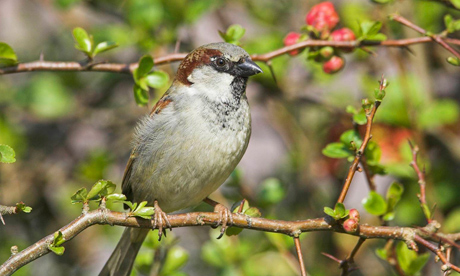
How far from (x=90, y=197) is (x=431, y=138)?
2147 mm

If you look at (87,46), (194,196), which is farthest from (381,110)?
(87,46)

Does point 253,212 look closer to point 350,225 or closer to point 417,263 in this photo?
point 350,225

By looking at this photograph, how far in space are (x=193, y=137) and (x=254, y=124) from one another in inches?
76.6

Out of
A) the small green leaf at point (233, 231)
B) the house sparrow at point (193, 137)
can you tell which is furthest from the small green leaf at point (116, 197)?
the small green leaf at point (233, 231)

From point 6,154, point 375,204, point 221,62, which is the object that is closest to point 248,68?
point 221,62

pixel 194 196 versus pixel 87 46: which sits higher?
pixel 87 46

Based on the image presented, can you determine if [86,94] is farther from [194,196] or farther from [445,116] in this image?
[445,116]

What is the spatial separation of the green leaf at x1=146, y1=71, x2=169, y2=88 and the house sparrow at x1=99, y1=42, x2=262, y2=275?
0.22 m

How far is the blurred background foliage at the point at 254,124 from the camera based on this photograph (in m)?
3.12

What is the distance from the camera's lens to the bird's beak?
2576 mm

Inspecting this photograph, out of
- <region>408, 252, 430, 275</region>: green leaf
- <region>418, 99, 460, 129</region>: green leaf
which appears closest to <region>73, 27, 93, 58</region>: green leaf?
<region>408, 252, 430, 275</region>: green leaf

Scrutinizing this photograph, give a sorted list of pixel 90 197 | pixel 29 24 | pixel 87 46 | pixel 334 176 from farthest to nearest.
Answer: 1. pixel 29 24
2. pixel 334 176
3. pixel 87 46
4. pixel 90 197

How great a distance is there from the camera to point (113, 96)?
4090 mm

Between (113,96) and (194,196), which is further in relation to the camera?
(113,96)
